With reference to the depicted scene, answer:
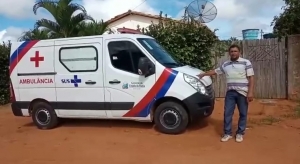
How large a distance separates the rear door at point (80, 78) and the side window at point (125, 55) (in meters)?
0.29

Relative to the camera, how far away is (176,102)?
265 inches

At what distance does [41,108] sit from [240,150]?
4.71m

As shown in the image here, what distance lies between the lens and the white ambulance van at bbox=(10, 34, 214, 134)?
263 inches

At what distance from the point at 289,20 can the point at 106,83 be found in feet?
23.8

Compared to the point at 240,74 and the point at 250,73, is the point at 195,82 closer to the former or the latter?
the point at 240,74

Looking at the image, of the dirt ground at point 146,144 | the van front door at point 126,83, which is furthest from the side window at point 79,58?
the dirt ground at point 146,144

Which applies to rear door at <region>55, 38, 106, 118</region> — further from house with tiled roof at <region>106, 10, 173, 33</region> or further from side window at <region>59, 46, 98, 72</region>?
house with tiled roof at <region>106, 10, 173, 33</region>

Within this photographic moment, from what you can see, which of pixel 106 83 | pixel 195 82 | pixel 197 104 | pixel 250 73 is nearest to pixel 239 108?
pixel 250 73

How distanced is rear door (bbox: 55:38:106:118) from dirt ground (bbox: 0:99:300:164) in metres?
0.53

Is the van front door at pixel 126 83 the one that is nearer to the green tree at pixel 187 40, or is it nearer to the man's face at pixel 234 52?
the man's face at pixel 234 52

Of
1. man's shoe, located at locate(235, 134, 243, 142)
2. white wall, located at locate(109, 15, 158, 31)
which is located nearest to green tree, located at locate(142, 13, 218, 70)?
man's shoe, located at locate(235, 134, 243, 142)

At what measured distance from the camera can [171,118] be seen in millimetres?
6742

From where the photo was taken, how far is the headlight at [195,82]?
21.6 ft

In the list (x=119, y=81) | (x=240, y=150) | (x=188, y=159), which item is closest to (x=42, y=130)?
(x=119, y=81)
